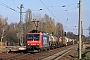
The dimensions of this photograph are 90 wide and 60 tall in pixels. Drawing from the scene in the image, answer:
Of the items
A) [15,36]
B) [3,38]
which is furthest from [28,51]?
[3,38]

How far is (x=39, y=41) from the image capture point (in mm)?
37062

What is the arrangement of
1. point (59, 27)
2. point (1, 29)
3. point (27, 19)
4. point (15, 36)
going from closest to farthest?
point (27, 19)
point (15, 36)
point (1, 29)
point (59, 27)

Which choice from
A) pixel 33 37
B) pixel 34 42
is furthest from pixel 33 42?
pixel 33 37

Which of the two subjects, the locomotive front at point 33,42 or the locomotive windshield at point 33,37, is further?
the locomotive windshield at point 33,37

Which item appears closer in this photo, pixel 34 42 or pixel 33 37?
pixel 34 42

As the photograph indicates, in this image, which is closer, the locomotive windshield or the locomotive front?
the locomotive front

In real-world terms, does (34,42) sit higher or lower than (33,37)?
lower

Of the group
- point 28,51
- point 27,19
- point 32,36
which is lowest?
point 28,51

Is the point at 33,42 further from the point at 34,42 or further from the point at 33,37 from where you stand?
the point at 33,37

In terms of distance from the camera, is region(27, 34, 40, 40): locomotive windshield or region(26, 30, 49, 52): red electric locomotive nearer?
region(26, 30, 49, 52): red electric locomotive

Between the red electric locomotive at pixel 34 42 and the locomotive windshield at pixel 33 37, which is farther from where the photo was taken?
the locomotive windshield at pixel 33 37

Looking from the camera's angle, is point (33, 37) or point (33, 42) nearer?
point (33, 42)

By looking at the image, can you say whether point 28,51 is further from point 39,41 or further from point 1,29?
point 1,29

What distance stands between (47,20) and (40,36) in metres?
70.6
